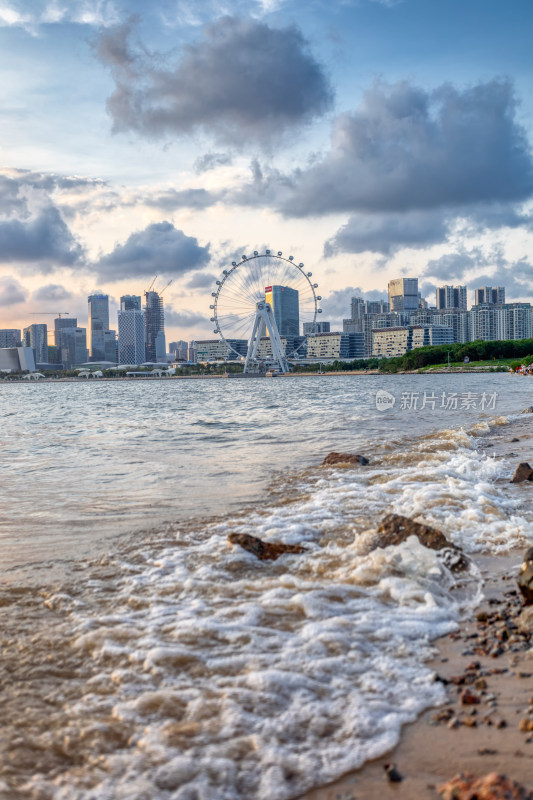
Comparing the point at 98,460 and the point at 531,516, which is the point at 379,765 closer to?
the point at 531,516

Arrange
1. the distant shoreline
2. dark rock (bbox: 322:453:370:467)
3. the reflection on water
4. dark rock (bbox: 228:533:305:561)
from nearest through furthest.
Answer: dark rock (bbox: 228:533:305:561), the reflection on water, dark rock (bbox: 322:453:370:467), the distant shoreline

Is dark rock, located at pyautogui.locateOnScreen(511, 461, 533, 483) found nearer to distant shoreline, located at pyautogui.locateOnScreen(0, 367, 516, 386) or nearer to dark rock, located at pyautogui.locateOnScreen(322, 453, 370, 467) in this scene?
dark rock, located at pyautogui.locateOnScreen(322, 453, 370, 467)

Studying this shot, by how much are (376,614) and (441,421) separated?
19482mm

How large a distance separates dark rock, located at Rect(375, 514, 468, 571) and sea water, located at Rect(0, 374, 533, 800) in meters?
0.16

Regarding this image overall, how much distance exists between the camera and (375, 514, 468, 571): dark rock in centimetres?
560

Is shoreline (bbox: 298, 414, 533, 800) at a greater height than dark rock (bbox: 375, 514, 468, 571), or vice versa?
dark rock (bbox: 375, 514, 468, 571)

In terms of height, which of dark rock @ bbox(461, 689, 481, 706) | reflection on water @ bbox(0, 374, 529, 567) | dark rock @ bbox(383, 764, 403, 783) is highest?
dark rock @ bbox(461, 689, 481, 706)

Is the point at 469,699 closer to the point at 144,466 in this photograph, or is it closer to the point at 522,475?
the point at 522,475

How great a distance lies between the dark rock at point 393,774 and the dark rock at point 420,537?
2941 mm

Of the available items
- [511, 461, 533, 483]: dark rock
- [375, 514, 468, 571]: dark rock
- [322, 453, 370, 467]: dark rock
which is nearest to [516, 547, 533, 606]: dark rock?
[375, 514, 468, 571]: dark rock

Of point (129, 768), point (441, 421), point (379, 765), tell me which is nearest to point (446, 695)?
point (379, 765)

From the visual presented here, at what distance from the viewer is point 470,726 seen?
3.03m

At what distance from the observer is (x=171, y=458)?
14906 millimetres

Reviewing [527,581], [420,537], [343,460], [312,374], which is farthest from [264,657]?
[312,374]
